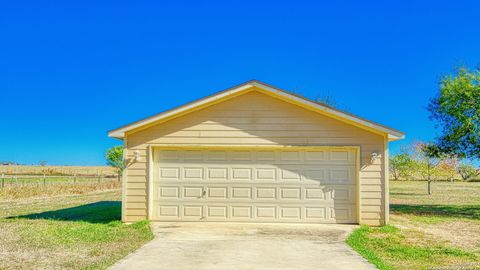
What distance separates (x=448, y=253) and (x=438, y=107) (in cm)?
1011

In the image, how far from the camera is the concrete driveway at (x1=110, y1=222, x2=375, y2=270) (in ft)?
22.4

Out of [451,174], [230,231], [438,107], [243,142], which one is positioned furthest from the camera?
[451,174]

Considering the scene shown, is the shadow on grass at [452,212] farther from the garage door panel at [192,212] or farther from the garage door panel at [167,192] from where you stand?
the garage door panel at [167,192]

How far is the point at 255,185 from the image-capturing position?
1169cm

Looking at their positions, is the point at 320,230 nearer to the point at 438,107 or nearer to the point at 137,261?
the point at 137,261

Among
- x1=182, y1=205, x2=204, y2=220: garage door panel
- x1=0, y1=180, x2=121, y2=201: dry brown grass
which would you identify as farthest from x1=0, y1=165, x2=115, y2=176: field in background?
x1=182, y1=205, x2=204, y2=220: garage door panel

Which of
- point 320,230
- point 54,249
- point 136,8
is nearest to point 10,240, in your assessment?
point 54,249

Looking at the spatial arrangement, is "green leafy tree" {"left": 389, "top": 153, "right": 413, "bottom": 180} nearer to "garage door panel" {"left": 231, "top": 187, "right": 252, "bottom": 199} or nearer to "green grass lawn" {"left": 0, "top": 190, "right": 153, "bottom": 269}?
"garage door panel" {"left": 231, "top": 187, "right": 252, "bottom": 199}

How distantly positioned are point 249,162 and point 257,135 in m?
0.78

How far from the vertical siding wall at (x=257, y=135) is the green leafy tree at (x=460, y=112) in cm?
610

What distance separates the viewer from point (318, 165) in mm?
11625

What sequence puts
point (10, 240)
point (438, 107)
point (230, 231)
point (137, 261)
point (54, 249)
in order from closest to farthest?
point (137, 261) → point (54, 249) → point (10, 240) → point (230, 231) → point (438, 107)

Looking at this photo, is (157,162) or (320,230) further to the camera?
(157,162)

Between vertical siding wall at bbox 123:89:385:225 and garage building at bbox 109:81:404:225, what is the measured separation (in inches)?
1.0
